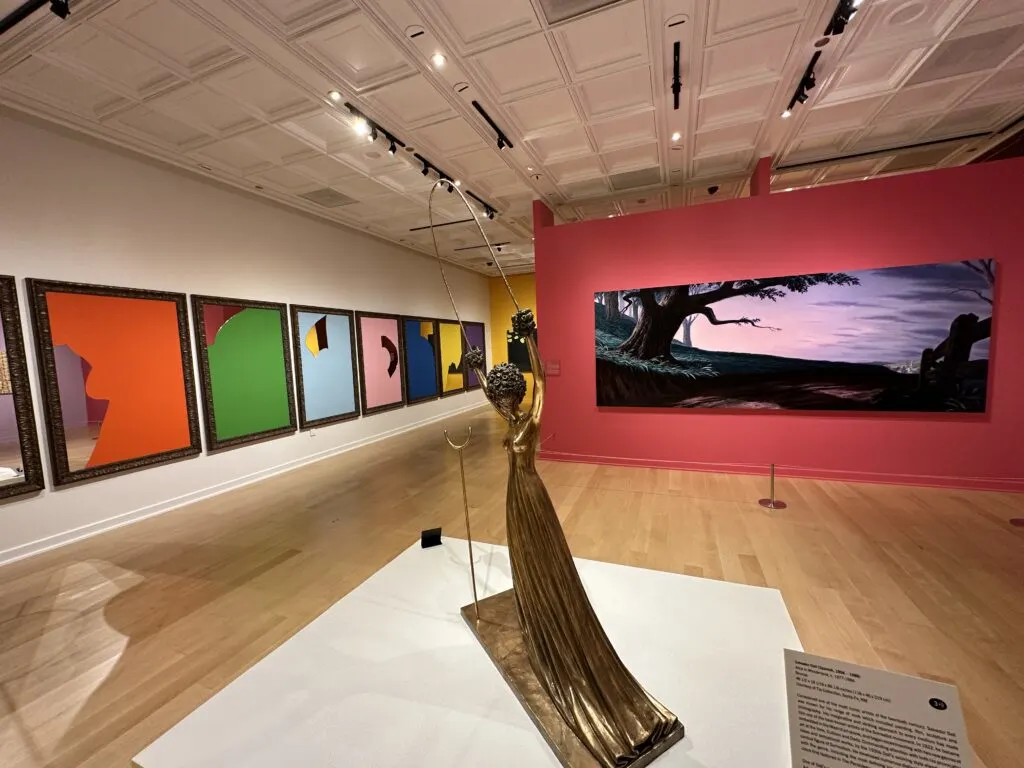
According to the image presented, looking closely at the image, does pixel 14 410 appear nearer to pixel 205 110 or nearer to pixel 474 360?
pixel 205 110

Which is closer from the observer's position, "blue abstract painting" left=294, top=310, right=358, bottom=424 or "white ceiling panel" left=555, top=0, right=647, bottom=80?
"white ceiling panel" left=555, top=0, right=647, bottom=80

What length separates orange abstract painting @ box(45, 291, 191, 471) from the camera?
10.7 feet

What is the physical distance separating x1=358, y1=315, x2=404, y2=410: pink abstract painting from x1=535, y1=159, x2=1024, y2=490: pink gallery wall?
9.62 feet

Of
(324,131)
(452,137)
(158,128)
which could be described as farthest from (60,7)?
(452,137)

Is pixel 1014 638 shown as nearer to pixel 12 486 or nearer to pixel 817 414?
pixel 817 414

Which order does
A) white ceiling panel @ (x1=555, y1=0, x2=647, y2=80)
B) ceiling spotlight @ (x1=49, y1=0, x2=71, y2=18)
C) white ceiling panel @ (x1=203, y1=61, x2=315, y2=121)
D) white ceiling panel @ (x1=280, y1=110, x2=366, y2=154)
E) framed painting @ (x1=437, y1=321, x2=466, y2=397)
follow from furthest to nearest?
framed painting @ (x1=437, y1=321, x2=466, y2=397), white ceiling panel @ (x1=280, y1=110, x2=366, y2=154), white ceiling panel @ (x1=203, y1=61, x2=315, y2=121), white ceiling panel @ (x1=555, y1=0, x2=647, y2=80), ceiling spotlight @ (x1=49, y1=0, x2=71, y2=18)

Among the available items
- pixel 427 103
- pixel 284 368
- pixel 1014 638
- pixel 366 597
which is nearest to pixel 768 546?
pixel 1014 638

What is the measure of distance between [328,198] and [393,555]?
4.40m

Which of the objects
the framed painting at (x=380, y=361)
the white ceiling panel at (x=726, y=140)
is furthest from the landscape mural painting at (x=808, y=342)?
the framed painting at (x=380, y=361)

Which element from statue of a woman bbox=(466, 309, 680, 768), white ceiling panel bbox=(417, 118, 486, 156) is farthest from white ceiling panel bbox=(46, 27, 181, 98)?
statue of a woman bbox=(466, 309, 680, 768)

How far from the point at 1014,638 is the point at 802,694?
1.94 metres

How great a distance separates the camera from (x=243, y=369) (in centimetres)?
455

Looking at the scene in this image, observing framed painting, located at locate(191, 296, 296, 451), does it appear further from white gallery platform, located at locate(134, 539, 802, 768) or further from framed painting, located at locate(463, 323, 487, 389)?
framed painting, located at locate(463, 323, 487, 389)

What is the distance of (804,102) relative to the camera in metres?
3.42
